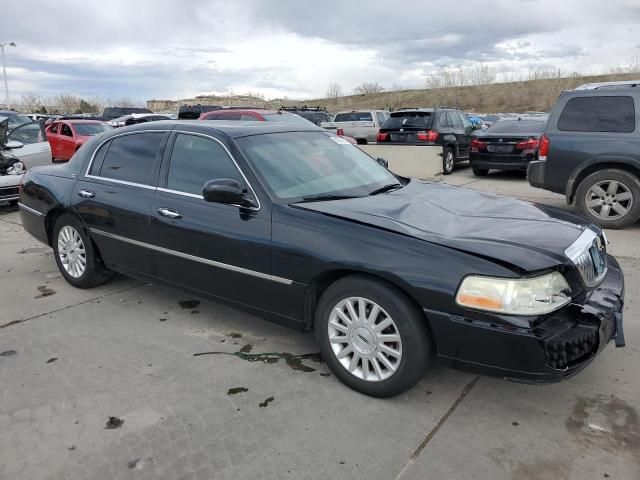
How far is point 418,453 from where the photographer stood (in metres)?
2.64

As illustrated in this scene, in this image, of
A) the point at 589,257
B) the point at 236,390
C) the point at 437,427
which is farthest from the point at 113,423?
the point at 589,257

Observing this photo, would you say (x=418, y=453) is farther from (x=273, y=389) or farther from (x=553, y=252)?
(x=553, y=252)

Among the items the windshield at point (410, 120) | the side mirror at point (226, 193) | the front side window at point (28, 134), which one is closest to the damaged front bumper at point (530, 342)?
the side mirror at point (226, 193)

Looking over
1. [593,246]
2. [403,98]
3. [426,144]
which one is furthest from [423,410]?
[403,98]

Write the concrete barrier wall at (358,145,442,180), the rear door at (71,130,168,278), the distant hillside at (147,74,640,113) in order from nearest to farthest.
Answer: the rear door at (71,130,168,278) → the concrete barrier wall at (358,145,442,180) → the distant hillside at (147,74,640,113)

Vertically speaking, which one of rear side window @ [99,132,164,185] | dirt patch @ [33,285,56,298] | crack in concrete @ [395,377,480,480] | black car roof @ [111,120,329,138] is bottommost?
dirt patch @ [33,285,56,298]

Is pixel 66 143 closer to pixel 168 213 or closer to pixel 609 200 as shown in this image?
pixel 168 213

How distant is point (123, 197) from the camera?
14.3 feet

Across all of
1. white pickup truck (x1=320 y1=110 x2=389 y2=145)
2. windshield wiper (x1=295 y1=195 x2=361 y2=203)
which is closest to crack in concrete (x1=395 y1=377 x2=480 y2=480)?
windshield wiper (x1=295 y1=195 x2=361 y2=203)

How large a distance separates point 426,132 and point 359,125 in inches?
236

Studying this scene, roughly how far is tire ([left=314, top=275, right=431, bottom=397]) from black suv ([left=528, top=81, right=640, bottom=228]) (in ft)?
18.5

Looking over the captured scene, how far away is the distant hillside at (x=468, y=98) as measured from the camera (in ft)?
188

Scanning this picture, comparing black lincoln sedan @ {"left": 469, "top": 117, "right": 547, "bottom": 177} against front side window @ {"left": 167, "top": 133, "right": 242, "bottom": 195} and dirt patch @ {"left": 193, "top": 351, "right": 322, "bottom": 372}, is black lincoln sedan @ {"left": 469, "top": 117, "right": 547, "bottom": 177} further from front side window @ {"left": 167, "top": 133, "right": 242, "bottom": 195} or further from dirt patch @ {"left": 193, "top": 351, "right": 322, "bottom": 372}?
dirt patch @ {"left": 193, "top": 351, "right": 322, "bottom": 372}

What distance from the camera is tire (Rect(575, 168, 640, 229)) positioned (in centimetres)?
714
